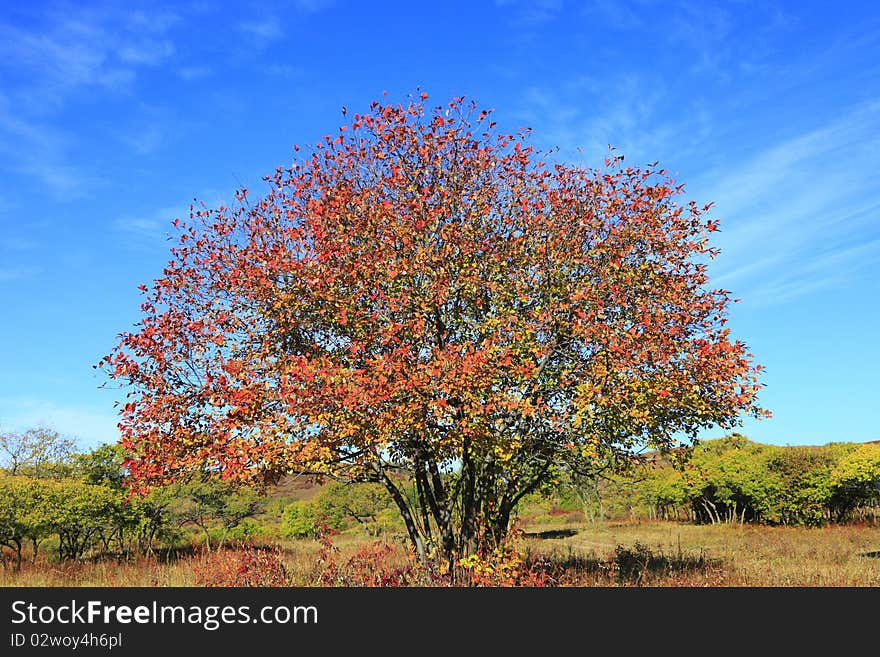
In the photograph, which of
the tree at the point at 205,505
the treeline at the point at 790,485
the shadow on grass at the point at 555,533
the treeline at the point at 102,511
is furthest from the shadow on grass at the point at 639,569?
the shadow on grass at the point at 555,533

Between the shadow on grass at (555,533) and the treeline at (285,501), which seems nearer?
the treeline at (285,501)

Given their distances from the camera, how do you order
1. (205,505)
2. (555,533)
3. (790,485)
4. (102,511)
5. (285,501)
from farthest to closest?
(285,501) < (555,533) < (790,485) < (205,505) < (102,511)

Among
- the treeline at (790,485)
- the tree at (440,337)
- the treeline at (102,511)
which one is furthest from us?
the treeline at (790,485)

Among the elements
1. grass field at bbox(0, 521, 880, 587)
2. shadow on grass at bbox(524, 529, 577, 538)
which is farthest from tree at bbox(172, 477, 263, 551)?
shadow on grass at bbox(524, 529, 577, 538)

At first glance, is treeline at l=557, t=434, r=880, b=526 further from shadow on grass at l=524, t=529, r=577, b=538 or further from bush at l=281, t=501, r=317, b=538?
bush at l=281, t=501, r=317, b=538

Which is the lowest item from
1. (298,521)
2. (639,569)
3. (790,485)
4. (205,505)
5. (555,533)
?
(555,533)

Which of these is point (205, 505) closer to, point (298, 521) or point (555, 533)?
point (298, 521)

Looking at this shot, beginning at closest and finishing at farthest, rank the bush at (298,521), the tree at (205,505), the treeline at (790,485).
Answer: the tree at (205,505), the treeline at (790,485), the bush at (298,521)

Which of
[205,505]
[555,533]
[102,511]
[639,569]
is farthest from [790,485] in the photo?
[102,511]

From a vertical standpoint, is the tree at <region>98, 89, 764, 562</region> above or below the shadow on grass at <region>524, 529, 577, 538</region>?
above

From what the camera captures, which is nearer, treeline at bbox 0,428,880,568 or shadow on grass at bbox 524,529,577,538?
treeline at bbox 0,428,880,568

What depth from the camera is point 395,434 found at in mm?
11156

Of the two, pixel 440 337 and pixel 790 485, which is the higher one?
pixel 440 337

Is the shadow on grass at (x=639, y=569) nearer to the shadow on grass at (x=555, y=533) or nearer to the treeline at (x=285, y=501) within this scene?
the treeline at (x=285, y=501)
